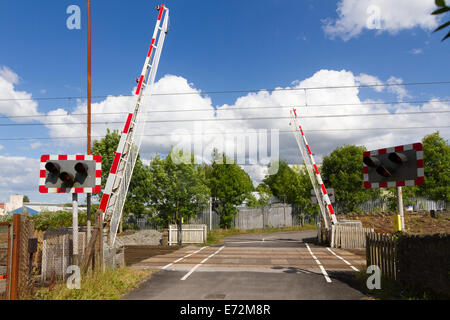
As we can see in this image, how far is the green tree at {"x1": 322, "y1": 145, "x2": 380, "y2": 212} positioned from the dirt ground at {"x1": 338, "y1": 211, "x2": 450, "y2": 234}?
4.78 metres

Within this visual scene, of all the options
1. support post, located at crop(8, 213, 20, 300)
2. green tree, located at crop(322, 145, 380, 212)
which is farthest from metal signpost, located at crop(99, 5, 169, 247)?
green tree, located at crop(322, 145, 380, 212)

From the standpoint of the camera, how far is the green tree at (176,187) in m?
25.0

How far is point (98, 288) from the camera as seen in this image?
7.64m

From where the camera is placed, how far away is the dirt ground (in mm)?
26094

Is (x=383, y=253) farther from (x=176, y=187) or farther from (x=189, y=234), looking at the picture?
(x=176, y=187)

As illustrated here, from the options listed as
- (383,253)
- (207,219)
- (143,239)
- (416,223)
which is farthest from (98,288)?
(416,223)

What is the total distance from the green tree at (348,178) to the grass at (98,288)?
35652 mm

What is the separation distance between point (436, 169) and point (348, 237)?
94.9ft

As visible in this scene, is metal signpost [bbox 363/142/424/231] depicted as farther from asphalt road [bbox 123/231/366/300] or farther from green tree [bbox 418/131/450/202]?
green tree [bbox 418/131/450/202]

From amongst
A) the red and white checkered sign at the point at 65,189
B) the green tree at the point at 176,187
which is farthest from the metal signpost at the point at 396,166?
the green tree at the point at 176,187

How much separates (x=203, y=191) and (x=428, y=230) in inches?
677

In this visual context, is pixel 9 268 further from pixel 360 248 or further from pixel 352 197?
pixel 352 197

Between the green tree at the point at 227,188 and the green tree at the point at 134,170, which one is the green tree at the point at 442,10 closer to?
A: the green tree at the point at 134,170

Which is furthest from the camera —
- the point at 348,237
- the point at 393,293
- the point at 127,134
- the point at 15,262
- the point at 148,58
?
the point at 348,237
